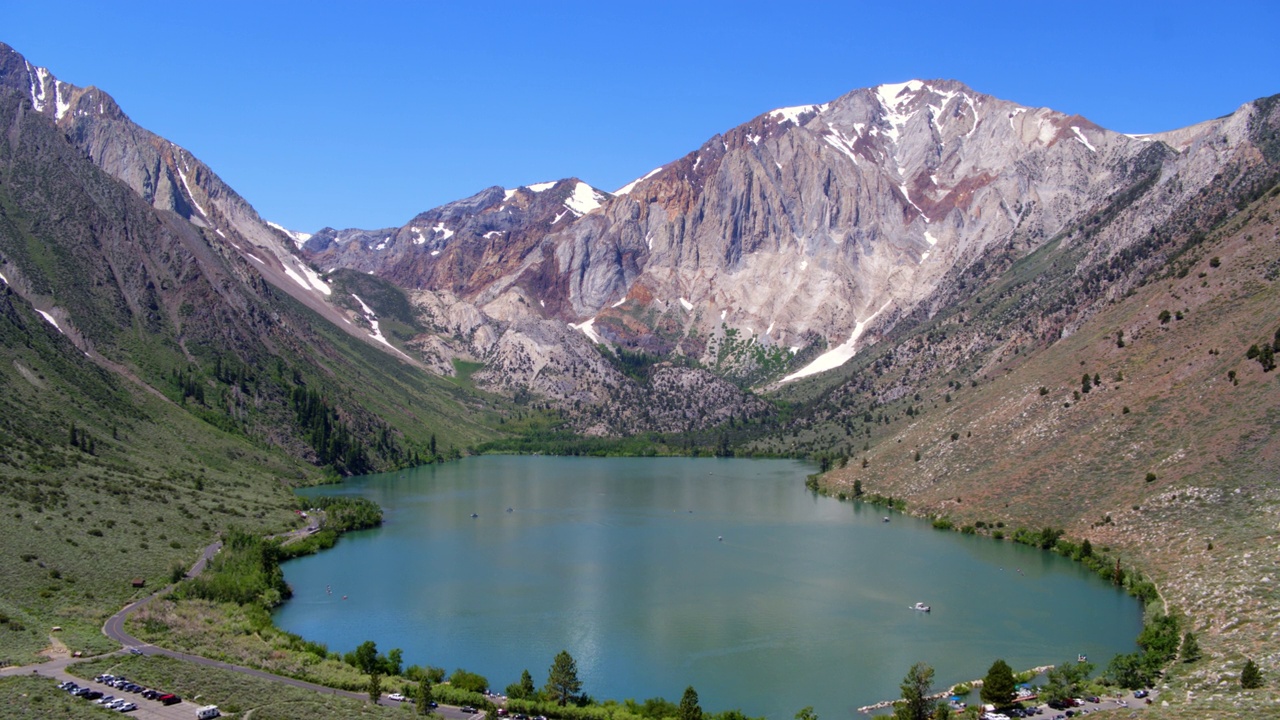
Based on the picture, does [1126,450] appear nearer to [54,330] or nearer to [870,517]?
[870,517]

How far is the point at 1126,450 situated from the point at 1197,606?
103 ft

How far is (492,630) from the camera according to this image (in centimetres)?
6819

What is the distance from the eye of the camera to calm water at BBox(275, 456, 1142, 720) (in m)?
60.1

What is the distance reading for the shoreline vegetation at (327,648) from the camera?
51.5m

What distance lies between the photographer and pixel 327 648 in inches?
2463

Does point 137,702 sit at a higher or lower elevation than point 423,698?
higher

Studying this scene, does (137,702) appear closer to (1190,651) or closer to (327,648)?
(327,648)

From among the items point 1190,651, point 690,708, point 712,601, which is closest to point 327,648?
point 690,708

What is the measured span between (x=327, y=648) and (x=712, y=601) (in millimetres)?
28965

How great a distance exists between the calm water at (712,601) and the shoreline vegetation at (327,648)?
216 cm

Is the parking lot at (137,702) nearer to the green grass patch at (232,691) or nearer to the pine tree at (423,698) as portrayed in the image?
the green grass patch at (232,691)

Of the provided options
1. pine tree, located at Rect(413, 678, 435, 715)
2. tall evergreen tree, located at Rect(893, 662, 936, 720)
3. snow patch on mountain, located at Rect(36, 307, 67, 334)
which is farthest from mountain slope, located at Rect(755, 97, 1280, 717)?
snow patch on mountain, located at Rect(36, 307, 67, 334)

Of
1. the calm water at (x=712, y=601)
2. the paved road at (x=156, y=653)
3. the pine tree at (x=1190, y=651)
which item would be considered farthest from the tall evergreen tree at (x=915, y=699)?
the paved road at (x=156, y=653)

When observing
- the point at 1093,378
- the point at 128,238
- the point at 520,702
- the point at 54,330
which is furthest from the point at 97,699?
the point at 128,238
